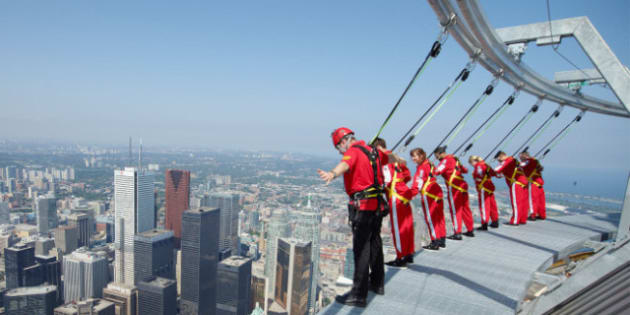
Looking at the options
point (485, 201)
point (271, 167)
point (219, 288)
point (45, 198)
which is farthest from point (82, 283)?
point (485, 201)

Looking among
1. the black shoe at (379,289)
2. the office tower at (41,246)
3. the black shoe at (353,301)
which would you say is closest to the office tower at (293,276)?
the office tower at (41,246)

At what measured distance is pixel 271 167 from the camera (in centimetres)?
6444

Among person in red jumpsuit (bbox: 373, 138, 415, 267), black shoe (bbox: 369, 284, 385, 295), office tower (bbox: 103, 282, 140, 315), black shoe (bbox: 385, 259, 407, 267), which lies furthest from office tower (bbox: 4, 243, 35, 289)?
black shoe (bbox: 369, 284, 385, 295)

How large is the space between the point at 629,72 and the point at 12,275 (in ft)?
155

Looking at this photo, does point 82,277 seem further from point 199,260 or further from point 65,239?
point 199,260

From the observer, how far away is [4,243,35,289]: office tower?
111 feet

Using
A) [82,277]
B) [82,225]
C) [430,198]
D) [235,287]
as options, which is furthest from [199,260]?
[430,198]

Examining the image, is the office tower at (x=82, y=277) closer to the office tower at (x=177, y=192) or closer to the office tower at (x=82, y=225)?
the office tower at (x=82, y=225)

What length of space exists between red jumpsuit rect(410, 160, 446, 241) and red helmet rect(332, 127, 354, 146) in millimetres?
1608

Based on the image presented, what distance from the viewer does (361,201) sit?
8.07 feet

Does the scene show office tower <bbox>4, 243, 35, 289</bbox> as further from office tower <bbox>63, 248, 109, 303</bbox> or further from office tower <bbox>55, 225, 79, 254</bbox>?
office tower <bbox>55, 225, 79, 254</bbox>

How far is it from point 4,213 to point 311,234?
4193 cm

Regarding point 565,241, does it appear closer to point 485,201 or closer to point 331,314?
point 485,201

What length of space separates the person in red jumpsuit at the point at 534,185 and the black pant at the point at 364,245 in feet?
16.4
